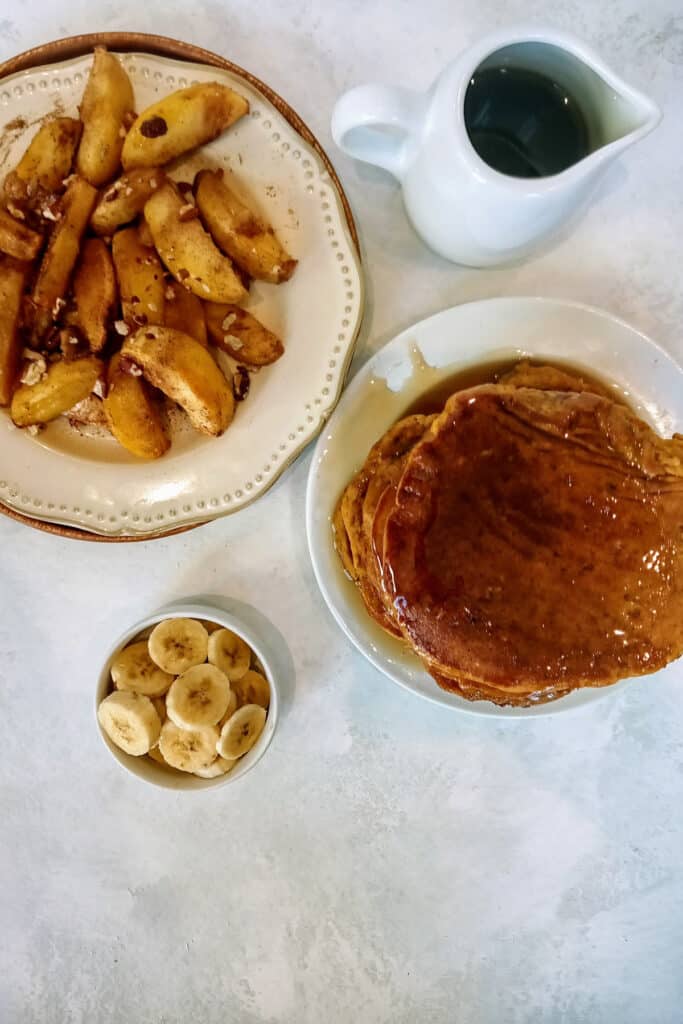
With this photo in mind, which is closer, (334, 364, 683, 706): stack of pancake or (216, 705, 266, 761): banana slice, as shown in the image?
(334, 364, 683, 706): stack of pancake

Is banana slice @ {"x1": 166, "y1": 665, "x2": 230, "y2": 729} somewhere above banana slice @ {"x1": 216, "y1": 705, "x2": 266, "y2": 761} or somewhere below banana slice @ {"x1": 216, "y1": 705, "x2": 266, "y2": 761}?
above

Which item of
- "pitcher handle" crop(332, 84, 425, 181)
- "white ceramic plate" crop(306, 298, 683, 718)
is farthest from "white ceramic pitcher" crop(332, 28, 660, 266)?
"white ceramic plate" crop(306, 298, 683, 718)

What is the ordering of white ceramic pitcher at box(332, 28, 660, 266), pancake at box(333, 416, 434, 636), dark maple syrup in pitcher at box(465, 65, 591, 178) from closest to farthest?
white ceramic pitcher at box(332, 28, 660, 266), dark maple syrup in pitcher at box(465, 65, 591, 178), pancake at box(333, 416, 434, 636)

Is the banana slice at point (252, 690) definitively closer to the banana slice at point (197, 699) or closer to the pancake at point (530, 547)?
the banana slice at point (197, 699)

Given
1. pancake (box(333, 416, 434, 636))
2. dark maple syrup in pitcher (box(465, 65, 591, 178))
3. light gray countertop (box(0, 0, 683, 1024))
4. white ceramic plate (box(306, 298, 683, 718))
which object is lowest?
light gray countertop (box(0, 0, 683, 1024))

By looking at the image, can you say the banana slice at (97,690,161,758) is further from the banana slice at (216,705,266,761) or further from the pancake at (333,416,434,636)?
the pancake at (333,416,434,636)

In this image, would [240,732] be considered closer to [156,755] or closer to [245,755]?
[245,755]
